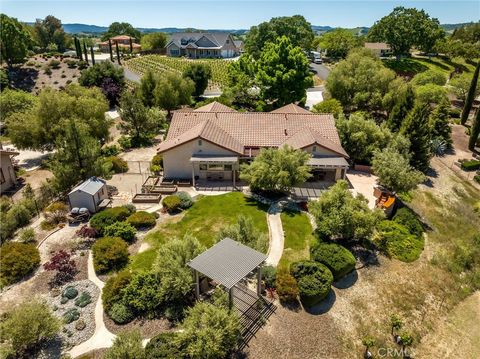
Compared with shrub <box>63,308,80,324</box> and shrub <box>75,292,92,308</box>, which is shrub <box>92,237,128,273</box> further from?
shrub <box>63,308,80,324</box>

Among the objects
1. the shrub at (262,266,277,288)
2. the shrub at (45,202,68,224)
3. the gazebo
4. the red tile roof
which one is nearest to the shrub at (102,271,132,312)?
the gazebo

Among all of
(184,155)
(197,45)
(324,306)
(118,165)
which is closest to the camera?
(324,306)

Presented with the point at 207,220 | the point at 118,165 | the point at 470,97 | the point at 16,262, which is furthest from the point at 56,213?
the point at 470,97

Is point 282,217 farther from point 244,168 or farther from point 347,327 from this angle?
point 347,327

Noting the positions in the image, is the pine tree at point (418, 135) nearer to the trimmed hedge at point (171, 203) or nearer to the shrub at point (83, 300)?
the trimmed hedge at point (171, 203)

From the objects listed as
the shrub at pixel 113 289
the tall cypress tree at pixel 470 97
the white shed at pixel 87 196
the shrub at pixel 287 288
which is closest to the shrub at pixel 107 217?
the white shed at pixel 87 196

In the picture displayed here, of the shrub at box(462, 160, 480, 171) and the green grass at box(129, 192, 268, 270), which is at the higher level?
the shrub at box(462, 160, 480, 171)

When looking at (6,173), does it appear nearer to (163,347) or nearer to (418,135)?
(163,347)

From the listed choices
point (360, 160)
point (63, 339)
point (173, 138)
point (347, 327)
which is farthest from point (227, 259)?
point (360, 160)
